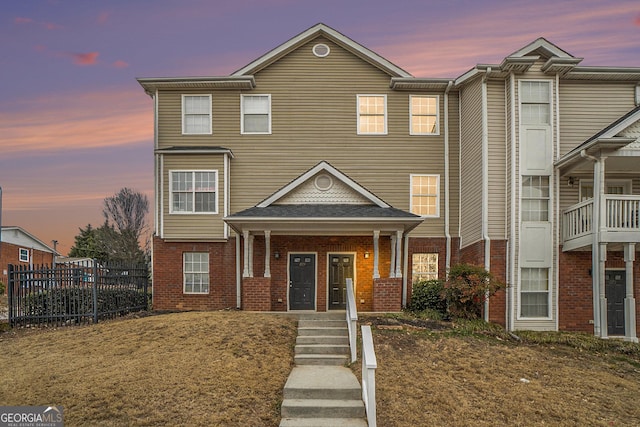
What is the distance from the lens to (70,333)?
49.3 feet

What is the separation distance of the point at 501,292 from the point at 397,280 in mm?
3364

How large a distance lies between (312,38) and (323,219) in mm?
7418

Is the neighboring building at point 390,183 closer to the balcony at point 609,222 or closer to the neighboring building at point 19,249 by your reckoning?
the balcony at point 609,222

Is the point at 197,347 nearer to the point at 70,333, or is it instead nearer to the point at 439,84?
the point at 70,333

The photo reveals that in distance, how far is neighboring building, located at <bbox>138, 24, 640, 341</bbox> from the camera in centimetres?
1753

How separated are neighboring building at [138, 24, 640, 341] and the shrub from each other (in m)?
0.85

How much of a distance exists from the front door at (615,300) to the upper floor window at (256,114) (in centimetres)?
1266

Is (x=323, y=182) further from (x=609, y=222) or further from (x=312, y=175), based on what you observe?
(x=609, y=222)

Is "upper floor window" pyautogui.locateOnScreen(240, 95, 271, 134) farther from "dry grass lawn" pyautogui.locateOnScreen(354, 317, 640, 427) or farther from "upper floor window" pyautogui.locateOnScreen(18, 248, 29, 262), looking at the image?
"upper floor window" pyautogui.locateOnScreen(18, 248, 29, 262)

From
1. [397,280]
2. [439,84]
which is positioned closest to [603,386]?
[397,280]

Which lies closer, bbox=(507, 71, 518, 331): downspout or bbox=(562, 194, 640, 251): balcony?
bbox=(562, 194, 640, 251): balcony

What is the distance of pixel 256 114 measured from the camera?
20312 millimetres

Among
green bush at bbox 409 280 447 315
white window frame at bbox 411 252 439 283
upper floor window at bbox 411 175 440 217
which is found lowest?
green bush at bbox 409 280 447 315

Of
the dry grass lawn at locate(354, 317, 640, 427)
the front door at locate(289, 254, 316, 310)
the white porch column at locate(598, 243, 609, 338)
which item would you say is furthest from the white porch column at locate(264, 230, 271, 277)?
the white porch column at locate(598, 243, 609, 338)
